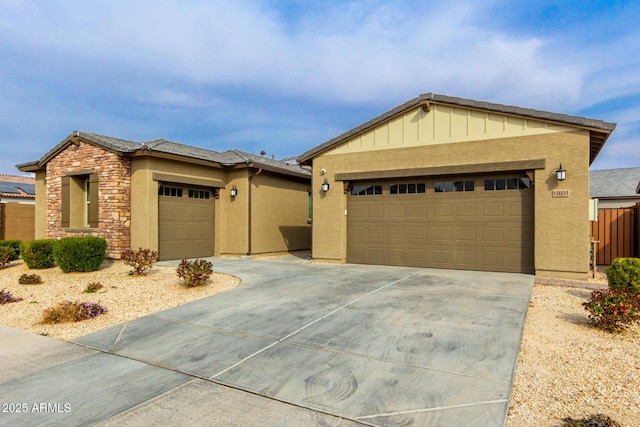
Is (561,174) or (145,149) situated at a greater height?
(145,149)

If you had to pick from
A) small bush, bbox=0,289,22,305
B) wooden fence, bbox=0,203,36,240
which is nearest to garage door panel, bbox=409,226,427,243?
small bush, bbox=0,289,22,305

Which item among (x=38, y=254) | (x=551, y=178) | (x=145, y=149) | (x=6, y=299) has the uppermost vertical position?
(x=145, y=149)

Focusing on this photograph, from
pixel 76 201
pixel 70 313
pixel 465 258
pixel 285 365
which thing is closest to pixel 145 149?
pixel 76 201

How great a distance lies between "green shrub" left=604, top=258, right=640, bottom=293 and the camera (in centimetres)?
588

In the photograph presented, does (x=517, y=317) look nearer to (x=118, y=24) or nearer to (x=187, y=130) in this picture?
(x=118, y=24)

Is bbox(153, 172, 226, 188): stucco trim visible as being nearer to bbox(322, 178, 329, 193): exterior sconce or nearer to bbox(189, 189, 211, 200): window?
bbox(189, 189, 211, 200): window

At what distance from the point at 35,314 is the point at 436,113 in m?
10.1

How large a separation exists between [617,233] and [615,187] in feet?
39.0

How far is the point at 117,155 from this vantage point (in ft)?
36.4

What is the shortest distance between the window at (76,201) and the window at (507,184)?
41.4 feet

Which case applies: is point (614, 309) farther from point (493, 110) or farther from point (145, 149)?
point (145, 149)

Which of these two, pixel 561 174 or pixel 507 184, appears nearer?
pixel 561 174

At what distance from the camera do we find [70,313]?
5375 mm

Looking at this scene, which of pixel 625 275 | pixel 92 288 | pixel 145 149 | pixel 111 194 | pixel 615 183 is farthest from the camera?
pixel 615 183
